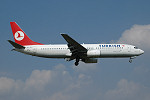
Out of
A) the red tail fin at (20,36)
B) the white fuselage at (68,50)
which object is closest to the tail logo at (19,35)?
the red tail fin at (20,36)

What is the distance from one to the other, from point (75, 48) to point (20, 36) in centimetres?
1389

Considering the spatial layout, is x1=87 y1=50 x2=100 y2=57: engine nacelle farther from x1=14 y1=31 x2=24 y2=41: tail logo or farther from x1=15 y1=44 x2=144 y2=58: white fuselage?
x1=14 y1=31 x2=24 y2=41: tail logo

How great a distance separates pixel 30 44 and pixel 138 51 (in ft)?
78.0

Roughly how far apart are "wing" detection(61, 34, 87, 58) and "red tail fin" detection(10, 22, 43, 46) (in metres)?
9.07

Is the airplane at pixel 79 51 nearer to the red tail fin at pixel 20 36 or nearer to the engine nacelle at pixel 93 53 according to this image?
the engine nacelle at pixel 93 53

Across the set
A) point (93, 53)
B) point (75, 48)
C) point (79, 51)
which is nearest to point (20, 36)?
point (75, 48)

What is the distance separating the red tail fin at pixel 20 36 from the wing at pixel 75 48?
9.07 metres

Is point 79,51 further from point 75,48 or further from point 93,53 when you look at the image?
point 93,53

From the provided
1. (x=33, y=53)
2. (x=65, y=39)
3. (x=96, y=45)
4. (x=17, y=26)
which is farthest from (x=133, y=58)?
(x=17, y=26)

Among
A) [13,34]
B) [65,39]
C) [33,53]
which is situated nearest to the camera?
[65,39]

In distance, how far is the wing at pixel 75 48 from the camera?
57122mm

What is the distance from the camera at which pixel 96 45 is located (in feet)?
202

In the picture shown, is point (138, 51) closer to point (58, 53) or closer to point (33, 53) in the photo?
point (58, 53)

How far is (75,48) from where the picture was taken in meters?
59.8
